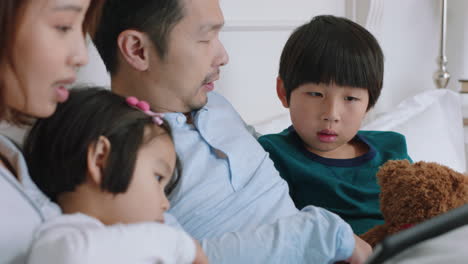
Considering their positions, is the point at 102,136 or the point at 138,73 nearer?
the point at 102,136

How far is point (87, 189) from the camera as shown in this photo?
0.81m

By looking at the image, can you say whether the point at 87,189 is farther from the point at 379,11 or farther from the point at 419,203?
the point at 379,11

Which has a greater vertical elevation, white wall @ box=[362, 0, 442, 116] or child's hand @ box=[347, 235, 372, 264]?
child's hand @ box=[347, 235, 372, 264]

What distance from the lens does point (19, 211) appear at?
0.74m

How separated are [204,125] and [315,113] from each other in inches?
12.5

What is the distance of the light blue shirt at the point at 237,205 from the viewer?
95cm

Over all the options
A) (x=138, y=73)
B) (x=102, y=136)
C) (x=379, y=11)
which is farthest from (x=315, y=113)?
(x=379, y=11)

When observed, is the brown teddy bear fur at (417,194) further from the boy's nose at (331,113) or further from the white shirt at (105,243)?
the white shirt at (105,243)

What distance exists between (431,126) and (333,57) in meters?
0.76

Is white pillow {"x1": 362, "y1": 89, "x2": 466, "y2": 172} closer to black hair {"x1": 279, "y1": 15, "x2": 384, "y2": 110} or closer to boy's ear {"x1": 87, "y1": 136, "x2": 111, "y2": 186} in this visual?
black hair {"x1": 279, "y1": 15, "x2": 384, "y2": 110}

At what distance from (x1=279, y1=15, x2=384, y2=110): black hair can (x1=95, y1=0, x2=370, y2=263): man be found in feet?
0.75

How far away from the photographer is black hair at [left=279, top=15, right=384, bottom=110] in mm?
1340

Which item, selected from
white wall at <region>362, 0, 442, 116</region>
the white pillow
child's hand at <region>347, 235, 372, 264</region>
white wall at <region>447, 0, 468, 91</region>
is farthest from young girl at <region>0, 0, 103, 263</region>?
white wall at <region>447, 0, 468, 91</region>

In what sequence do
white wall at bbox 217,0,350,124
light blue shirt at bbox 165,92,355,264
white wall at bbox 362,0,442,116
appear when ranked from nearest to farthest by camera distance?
1. light blue shirt at bbox 165,92,355,264
2. white wall at bbox 217,0,350,124
3. white wall at bbox 362,0,442,116
